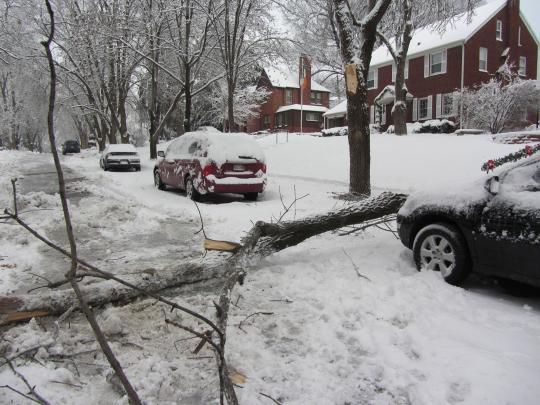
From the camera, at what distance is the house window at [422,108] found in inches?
1278

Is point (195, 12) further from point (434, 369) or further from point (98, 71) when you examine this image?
point (434, 369)

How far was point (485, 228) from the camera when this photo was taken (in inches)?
176

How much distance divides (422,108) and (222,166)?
1034 inches

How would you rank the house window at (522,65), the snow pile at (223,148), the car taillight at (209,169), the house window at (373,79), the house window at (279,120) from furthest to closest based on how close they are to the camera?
the house window at (279,120) < the house window at (373,79) < the house window at (522,65) < the snow pile at (223,148) < the car taillight at (209,169)

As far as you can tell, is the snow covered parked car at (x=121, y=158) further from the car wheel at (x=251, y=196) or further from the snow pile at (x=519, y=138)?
the snow pile at (x=519, y=138)

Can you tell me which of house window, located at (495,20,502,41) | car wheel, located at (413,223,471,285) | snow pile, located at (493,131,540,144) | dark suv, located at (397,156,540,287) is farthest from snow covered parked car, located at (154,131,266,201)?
house window, located at (495,20,502,41)

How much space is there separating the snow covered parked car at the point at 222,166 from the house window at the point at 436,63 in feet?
81.0

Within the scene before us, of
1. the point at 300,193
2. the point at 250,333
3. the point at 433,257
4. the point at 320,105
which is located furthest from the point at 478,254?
the point at 320,105

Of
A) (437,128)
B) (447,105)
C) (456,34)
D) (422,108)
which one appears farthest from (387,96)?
(437,128)

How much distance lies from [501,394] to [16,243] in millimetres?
6464

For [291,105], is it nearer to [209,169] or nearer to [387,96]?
[387,96]

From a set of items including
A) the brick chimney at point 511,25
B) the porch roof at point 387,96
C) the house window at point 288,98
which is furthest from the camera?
the house window at point 288,98

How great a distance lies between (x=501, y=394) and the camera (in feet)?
9.35

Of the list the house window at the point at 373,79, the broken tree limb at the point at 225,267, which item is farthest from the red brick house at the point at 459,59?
the broken tree limb at the point at 225,267
